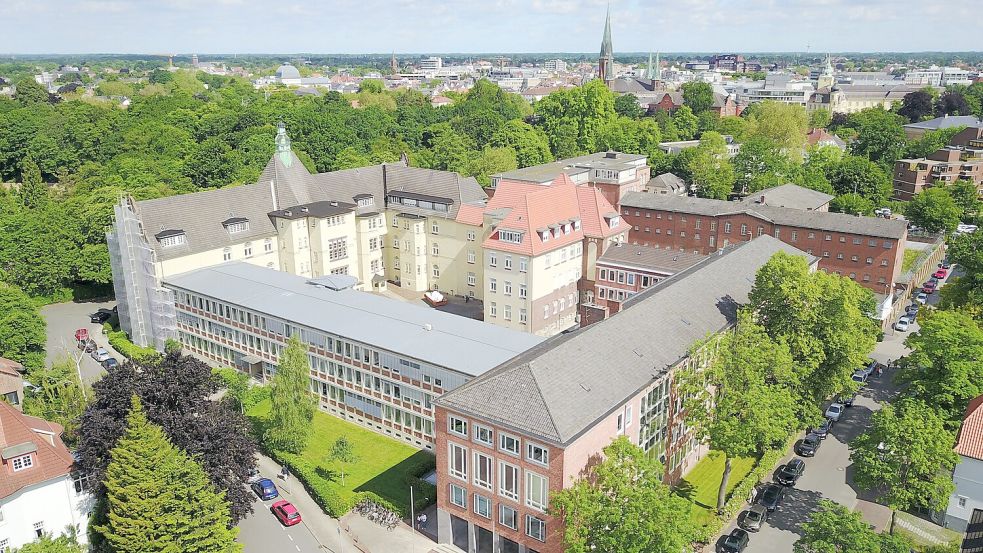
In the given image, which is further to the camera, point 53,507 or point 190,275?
point 190,275

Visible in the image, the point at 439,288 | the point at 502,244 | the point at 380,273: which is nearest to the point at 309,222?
the point at 380,273

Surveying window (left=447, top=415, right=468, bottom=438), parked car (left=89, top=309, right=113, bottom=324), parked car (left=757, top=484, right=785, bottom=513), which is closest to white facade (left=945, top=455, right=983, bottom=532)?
parked car (left=757, top=484, right=785, bottom=513)

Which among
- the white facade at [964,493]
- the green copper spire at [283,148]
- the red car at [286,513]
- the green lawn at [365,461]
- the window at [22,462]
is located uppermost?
the green copper spire at [283,148]

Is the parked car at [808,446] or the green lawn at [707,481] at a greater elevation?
the parked car at [808,446]

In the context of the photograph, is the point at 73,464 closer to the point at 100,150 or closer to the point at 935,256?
the point at 935,256

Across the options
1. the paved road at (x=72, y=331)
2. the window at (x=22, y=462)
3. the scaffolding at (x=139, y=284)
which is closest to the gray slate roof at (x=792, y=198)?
the scaffolding at (x=139, y=284)

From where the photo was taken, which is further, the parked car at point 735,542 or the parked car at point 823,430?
the parked car at point 823,430

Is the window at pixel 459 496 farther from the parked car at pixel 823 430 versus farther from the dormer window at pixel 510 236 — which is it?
the dormer window at pixel 510 236

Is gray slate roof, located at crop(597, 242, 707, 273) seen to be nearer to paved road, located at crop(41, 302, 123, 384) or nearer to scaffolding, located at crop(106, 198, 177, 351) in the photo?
scaffolding, located at crop(106, 198, 177, 351)
